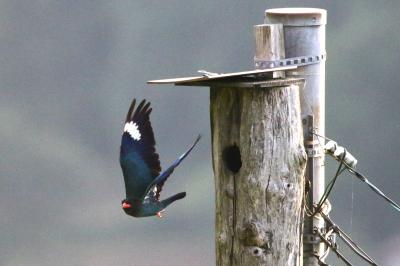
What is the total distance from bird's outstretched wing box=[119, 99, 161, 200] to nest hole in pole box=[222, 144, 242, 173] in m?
1.02

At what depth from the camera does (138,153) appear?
7.19 m

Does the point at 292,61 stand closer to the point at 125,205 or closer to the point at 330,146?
the point at 330,146

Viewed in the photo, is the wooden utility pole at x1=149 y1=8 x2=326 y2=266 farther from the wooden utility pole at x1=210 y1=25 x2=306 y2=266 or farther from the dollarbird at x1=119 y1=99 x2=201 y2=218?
the dollarbird at x1=119 y1=99 x2=201 y2=218

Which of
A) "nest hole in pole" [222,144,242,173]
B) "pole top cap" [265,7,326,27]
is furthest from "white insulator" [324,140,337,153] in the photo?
"nest hole in pole" [222,144,242,173]

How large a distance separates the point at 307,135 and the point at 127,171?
118 cm

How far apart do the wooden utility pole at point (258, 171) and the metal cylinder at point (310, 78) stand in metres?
0.59

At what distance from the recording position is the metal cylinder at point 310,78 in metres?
6.73

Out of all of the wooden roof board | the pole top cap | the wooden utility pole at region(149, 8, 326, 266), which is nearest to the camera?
the wooden roof board

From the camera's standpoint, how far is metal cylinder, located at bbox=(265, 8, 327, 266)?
673 cm

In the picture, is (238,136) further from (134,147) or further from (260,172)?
(134,147)

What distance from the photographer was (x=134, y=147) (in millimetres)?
7207

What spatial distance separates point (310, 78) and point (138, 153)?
1.25 meters

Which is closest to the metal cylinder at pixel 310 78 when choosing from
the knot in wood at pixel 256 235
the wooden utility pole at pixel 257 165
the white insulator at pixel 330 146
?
the white insulator at pixel 330 146

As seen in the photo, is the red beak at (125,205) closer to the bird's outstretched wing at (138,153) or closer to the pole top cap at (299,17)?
the bird's outstretched wing at (138,153)
